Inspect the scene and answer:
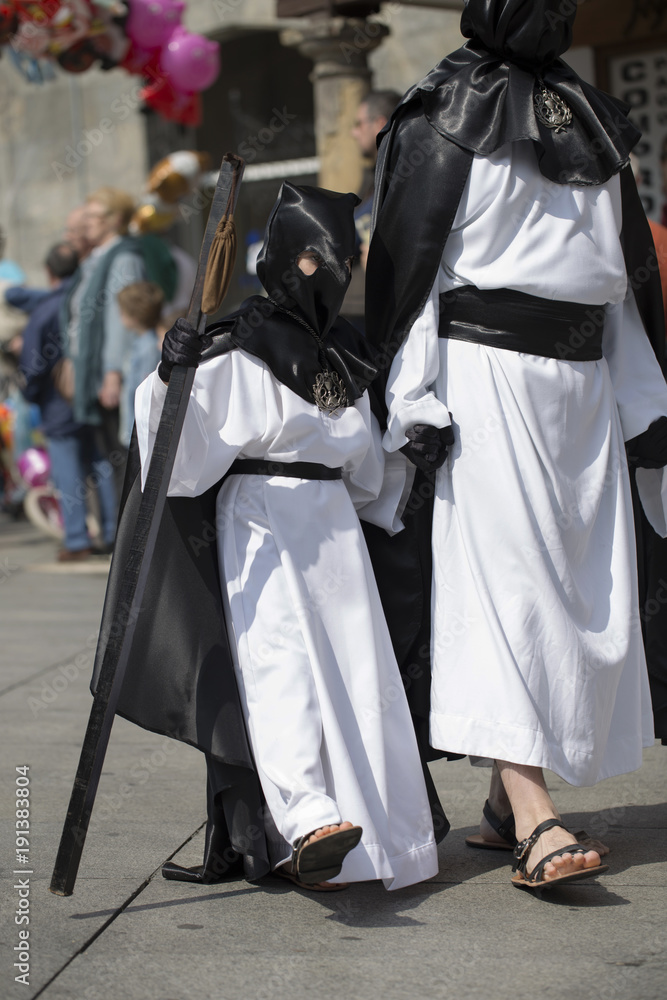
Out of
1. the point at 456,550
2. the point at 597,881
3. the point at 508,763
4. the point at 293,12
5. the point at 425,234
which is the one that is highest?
the point at 293,12

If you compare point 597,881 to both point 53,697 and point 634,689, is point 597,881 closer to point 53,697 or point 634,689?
point 634,689

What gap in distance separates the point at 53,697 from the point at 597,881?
268 centimetres

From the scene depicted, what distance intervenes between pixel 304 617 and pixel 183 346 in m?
0.68

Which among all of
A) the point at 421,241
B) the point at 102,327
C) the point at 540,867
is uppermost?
the point at 421,241

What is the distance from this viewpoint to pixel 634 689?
318 centimetres

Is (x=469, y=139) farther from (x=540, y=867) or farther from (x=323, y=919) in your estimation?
(x=323, y=919)

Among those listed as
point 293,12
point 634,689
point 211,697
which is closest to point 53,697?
point 211,697

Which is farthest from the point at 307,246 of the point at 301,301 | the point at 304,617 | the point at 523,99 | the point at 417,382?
the point at 304,617

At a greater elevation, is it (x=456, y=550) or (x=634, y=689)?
(x=456, y=550)

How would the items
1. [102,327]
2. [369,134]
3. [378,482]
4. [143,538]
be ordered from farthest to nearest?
1. [102,327]
2. [369,134]
3. [378,482]
4. [143,538]

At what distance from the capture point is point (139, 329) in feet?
26.1

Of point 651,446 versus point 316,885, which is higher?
point 651,446

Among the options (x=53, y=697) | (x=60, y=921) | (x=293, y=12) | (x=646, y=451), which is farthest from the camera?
(x=293, y=12)

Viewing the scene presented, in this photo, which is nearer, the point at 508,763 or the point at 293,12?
the point at 508,763
